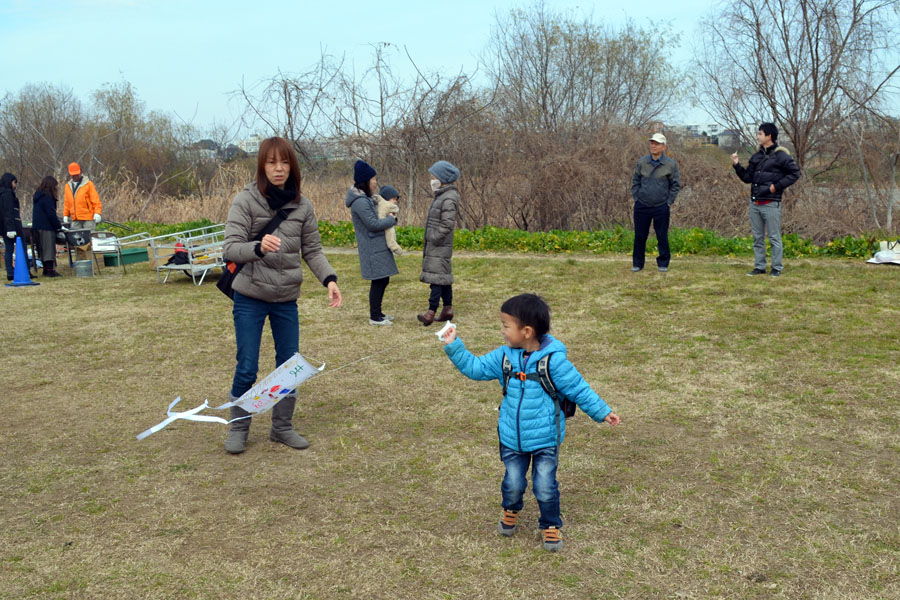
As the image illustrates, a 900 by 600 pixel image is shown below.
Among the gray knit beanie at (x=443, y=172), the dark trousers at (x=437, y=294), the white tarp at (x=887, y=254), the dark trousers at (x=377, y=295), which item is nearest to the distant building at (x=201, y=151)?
the dark trousers at (x=377, y=295)

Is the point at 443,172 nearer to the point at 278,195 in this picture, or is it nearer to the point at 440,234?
the point at 440,234

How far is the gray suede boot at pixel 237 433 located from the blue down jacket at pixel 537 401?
1.89 meters

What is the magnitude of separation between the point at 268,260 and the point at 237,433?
1110mm

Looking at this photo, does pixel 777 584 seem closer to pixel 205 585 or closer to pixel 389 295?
pixel 205 585

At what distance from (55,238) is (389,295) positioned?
20.4ft

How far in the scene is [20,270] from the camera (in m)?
11.9

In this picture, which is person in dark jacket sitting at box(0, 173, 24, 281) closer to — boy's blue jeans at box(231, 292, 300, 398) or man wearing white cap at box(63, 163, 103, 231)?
man wearing white cap at box(63, 163, 103, 231)

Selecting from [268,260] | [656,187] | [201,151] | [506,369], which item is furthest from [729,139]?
[201,151]

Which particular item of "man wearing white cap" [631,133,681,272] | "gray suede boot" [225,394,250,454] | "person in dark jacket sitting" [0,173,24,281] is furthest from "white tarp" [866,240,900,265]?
"person in dark jacket sitting" [0,173,24,281]

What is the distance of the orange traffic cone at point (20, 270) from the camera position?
11.8 metres

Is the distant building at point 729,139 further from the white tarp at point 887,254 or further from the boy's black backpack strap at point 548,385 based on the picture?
the boy's black backpack strap at point 548,385

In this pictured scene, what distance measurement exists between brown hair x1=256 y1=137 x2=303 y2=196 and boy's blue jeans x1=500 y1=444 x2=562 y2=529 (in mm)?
2070

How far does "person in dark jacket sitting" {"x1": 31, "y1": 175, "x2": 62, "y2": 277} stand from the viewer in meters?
12.4

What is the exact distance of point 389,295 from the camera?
1002 cm
